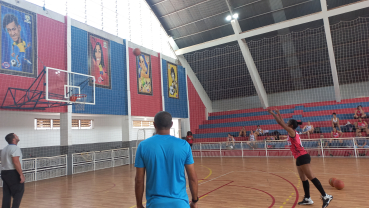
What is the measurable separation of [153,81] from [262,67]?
745cm

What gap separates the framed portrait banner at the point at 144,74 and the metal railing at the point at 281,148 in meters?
4.76

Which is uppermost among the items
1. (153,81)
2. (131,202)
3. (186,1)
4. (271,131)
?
(186,1)

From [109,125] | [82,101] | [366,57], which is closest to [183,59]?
[109,125]

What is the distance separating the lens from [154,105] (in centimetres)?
1489

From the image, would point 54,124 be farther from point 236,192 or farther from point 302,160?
point 302,160

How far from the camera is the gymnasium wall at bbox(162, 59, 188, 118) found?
15.9 meters

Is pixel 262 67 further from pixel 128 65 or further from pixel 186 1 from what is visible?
pixel 128 65

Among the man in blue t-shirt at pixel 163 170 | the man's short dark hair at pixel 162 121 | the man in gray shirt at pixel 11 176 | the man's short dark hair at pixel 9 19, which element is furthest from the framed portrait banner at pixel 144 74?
the man in blue t-shirt at pixel 163 170

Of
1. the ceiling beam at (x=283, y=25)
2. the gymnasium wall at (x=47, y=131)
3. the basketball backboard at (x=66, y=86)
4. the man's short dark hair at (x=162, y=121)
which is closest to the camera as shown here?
the man's short dark hair at (x=162, y=121)

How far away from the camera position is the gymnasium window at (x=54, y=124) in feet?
35.5

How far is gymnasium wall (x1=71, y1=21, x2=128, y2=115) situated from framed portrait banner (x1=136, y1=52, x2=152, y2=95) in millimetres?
1071

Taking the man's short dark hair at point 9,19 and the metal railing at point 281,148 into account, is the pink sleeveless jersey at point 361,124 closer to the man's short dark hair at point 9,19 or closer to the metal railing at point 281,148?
the metal railing at point 281,148

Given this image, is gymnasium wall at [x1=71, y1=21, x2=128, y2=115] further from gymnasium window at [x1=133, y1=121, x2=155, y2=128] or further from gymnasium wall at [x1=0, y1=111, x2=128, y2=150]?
gymnasium window at [x1=133, y1=121, x2=155, y2=128]

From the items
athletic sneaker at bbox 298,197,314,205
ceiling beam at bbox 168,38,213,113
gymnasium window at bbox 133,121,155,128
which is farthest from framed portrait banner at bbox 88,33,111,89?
athletic sneaker at bbox 298,197,314,205
